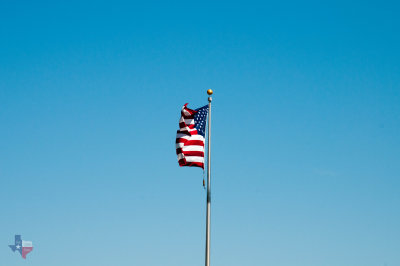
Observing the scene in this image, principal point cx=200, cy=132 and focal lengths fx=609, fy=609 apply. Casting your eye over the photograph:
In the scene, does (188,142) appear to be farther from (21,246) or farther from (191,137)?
(21,246)

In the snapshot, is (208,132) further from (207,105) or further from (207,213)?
(207,213)

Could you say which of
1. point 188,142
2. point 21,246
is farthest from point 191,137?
point 21,246

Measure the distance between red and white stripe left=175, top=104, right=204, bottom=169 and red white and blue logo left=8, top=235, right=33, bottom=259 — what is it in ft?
425

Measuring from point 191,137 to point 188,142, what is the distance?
1.01 feet

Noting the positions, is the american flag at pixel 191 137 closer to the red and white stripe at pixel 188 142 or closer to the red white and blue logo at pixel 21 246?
the red and white stripe at pixel 188 142

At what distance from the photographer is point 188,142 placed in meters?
29.5

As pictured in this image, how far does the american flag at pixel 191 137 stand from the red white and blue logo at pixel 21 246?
130 m

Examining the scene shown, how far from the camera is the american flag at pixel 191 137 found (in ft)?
95.8

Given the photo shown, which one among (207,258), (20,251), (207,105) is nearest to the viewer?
(207,258)

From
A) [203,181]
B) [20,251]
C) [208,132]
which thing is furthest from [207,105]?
[20,251]

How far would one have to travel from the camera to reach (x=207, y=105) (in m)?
30.6

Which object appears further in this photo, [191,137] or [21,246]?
[21,246]

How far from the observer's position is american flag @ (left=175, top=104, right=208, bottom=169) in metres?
29.2

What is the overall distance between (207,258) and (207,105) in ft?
24.8
